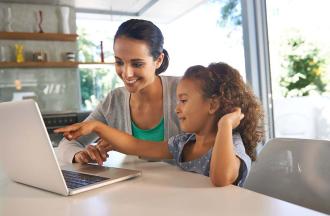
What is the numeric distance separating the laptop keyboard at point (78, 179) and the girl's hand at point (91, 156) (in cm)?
17

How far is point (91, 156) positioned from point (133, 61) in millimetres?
460

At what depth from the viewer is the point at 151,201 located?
722 millimetres

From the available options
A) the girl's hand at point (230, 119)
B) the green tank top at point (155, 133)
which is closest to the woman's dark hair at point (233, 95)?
the girl's hand at point (230, 119)

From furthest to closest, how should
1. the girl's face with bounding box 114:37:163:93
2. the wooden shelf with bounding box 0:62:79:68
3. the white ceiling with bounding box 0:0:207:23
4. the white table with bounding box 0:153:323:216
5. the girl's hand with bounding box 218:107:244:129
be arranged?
the white ceiling with bounding box 0:0:207:23 < the wooden shelf with bounding box 0:62:79:68 < the girl's face with bounding box 114:37:163:93 < the girl's hand with bounding box 218:107:244:129 < the white table with bounding box 0:153:323:216

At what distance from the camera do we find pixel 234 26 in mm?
3002

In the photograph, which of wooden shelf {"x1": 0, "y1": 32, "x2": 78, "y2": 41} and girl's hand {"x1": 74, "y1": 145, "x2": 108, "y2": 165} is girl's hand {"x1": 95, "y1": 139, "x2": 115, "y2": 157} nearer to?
girl's hand {"x1": 74, "y1": 145, "x2": 108, "y2": 165}

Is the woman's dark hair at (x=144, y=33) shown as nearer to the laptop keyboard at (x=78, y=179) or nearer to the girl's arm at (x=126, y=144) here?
the girl's arm at (x=126, y=144)

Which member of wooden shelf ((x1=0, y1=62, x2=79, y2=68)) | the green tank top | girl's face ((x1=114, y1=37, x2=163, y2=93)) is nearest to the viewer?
girl's face ((x1=114, y1=37, x2=163, y2=93))

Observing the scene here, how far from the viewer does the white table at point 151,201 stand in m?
0.64

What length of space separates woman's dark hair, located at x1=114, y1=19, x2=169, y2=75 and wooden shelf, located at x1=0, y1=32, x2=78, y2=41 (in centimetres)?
255

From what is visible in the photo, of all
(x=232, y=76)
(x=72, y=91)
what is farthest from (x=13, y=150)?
(x=72, y=91)

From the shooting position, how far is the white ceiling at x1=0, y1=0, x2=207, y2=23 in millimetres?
3910

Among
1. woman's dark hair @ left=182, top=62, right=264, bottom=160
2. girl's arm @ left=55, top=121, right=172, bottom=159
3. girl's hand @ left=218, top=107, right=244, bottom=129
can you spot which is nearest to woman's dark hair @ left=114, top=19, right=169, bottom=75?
woman's dark hair @ left=182, top=62, right=264, bottom=160

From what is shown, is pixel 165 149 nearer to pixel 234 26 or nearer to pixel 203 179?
pixel 203 179
